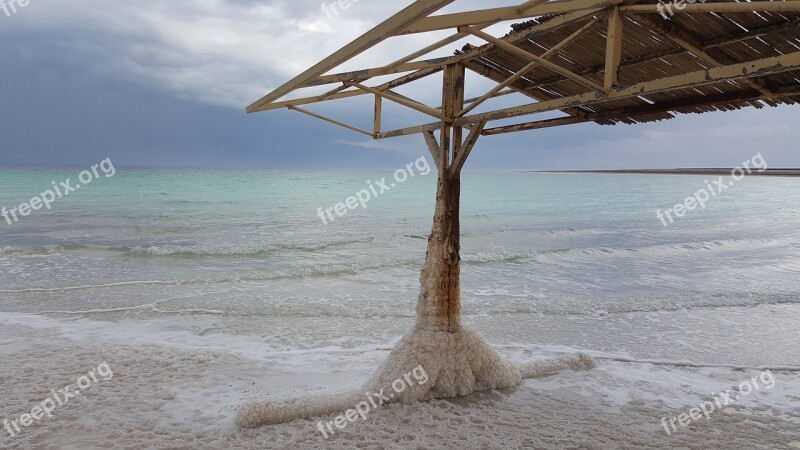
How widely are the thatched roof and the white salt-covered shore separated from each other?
9.09 feet

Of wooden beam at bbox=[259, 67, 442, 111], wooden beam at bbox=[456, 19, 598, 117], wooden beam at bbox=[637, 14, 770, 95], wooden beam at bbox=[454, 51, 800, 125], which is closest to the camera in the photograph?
wooden beam at bbox=[454, 51, 800, 125]

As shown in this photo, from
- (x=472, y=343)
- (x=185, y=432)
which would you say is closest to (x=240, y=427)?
Result: (x=185, y=432)

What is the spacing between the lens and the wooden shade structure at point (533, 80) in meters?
3.04

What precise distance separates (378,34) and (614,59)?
5.38ft

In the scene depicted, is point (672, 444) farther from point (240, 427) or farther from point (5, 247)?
point (5, 247)

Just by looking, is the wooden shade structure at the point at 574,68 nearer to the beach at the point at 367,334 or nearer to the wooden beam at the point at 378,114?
the wooden beam at the point at 378,114

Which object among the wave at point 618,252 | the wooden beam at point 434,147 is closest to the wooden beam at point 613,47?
the wooden beam at point 434,147

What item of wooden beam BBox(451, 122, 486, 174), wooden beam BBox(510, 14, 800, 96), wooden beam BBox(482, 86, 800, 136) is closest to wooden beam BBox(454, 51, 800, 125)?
wooden beam BBox(451, 122, 486, 174)

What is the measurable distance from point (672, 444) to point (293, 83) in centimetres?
441

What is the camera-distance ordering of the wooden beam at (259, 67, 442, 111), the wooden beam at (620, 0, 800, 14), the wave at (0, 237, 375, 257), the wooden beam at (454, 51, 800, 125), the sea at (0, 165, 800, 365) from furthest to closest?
the wave at (0, 237, 375, 257) < the sea at (0, 165, 800, 365) < the wooden beam at (259, 67, 442, 111) < the wooden beam at (454, 51, 800, 125) < the wooden beam at (620, 0, 800, 14)

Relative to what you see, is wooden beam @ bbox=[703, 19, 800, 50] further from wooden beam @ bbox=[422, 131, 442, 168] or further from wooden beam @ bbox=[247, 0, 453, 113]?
wooden beam @ bbox=[247, 0, 453, 113]

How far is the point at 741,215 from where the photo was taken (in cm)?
3484

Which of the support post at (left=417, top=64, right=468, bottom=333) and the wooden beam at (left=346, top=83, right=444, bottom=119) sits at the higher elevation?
the wooden beam at (left=346, top=83, right=444, bottom=119)

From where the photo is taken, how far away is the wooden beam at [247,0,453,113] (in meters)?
2.31
